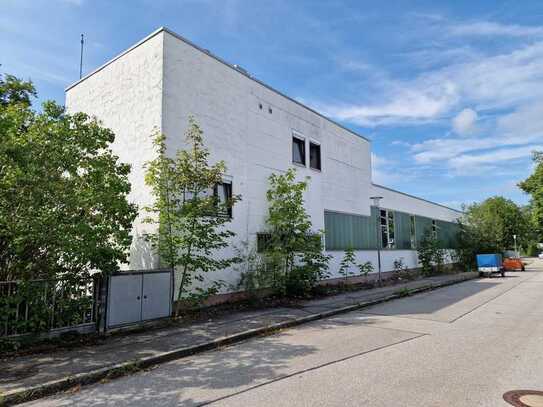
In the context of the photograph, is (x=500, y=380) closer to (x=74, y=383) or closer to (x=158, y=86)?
(x=74, y=383)

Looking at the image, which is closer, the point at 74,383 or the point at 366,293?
the point at 74,383

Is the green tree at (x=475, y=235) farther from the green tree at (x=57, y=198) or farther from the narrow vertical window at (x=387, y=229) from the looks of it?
the green tree at (x=57, y=198)

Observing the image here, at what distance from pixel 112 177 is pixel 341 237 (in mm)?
12193

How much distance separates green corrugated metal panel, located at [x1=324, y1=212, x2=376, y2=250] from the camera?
17578 mm

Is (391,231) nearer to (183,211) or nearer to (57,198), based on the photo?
(183,211)

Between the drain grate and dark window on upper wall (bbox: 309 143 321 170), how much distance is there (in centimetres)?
1319

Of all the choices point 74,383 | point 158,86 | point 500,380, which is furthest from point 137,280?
point 500,380

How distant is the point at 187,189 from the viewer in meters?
9.92

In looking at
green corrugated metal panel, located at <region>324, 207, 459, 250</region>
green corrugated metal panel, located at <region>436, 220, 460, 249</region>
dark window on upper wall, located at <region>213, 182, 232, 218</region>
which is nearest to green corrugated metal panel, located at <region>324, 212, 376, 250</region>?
green corrugated metal panel, located at <region>324, 207, 459, 250</region>

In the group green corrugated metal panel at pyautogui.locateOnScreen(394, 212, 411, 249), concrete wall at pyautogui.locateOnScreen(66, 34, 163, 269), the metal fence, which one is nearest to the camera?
the metal fence

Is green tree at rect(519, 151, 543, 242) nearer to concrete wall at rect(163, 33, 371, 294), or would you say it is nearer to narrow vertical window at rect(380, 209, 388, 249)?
narrow vertical window at rect(380, 209, 388, 249)

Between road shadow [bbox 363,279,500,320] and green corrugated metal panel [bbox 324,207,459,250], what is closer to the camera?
road shadow [bbox 363,279,500,320]

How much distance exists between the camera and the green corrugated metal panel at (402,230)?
24191 millimetres

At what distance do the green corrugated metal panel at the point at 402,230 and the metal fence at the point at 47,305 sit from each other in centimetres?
1973
